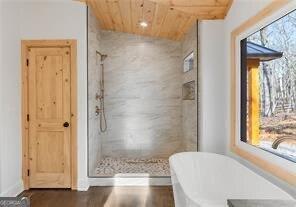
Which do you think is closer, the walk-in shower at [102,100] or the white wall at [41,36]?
the white wall at [41,36]

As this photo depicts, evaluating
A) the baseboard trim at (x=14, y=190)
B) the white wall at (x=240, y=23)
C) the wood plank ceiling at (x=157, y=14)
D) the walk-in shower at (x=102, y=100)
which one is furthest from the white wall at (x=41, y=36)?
the white wall at (x=240, y=23)

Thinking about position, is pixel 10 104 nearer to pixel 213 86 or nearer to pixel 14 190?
pixel 14 190

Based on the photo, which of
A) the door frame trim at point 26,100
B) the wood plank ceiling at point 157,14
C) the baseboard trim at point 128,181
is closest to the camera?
the wood plank ceiling at point 157,14

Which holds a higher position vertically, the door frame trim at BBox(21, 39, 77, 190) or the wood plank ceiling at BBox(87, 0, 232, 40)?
the wood plank ceiling at BBox(87, 0, 232, 40)

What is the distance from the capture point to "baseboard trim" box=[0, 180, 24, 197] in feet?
12.3

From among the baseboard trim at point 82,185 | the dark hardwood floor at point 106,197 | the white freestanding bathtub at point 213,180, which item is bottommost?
the dark hardwood floor at point 106,197

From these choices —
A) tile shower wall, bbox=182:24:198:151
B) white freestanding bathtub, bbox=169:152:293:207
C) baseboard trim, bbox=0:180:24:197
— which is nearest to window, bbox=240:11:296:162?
white freestanding bathtub, bbox=169:152:293:207

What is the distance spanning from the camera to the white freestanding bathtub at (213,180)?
2724 mm

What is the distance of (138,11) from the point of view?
4539 millimetres

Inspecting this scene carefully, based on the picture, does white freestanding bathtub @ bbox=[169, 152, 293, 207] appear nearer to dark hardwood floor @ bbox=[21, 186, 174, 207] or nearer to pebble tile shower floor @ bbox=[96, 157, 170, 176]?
dark hardwood floor @ bbox=[21, 186, 174, 207]

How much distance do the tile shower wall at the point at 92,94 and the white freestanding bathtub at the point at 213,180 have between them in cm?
165

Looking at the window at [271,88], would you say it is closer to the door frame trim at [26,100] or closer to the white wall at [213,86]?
the white wall at [213,86]

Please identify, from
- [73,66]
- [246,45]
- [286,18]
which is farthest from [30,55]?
[286,18]

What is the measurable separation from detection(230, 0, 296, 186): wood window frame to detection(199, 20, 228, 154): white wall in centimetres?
35
